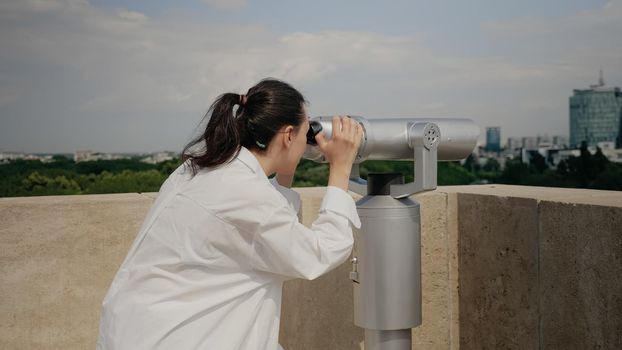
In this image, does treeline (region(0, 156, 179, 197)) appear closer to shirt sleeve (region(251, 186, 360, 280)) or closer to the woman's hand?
the woman's hand

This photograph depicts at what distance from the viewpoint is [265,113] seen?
6.20ft

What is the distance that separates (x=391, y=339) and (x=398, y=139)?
0.68m

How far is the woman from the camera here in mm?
1767

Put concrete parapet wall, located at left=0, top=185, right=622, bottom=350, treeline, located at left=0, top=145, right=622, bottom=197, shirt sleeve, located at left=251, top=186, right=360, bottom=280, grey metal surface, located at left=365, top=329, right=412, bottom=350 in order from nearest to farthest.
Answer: shirt sleeve, located at left=251, top=186, right=360, bottom=280, grey metal surface, located at left=365, top=329, right=412, bottom=350, concrete parapet wall, located at left=0, top=185, right=622, bottom=350, treeline, located at left=0, top=145, right=622, bottom=197

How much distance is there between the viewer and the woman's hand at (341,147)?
6.61 ft

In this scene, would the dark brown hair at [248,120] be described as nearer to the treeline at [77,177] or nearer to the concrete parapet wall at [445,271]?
the concrete parapet wall at [445,271]

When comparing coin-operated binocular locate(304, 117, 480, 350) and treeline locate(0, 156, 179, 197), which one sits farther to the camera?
treeline locate(0, 156, 179, 197)

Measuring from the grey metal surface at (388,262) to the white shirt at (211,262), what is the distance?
1.38ft

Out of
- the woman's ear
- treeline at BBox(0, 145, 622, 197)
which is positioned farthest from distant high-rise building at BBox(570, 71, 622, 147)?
the woman's ear

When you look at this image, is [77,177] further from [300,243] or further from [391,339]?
[300,243]

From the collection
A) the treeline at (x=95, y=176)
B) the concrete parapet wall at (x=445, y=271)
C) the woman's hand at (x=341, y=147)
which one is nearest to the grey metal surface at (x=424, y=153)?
the woman's hand at (x=341, y=147)

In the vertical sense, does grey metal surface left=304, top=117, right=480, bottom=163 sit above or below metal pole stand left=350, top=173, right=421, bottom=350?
above

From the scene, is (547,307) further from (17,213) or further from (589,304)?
(17,213)

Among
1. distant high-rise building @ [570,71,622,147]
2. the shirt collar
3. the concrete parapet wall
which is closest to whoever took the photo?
the shirt collar
